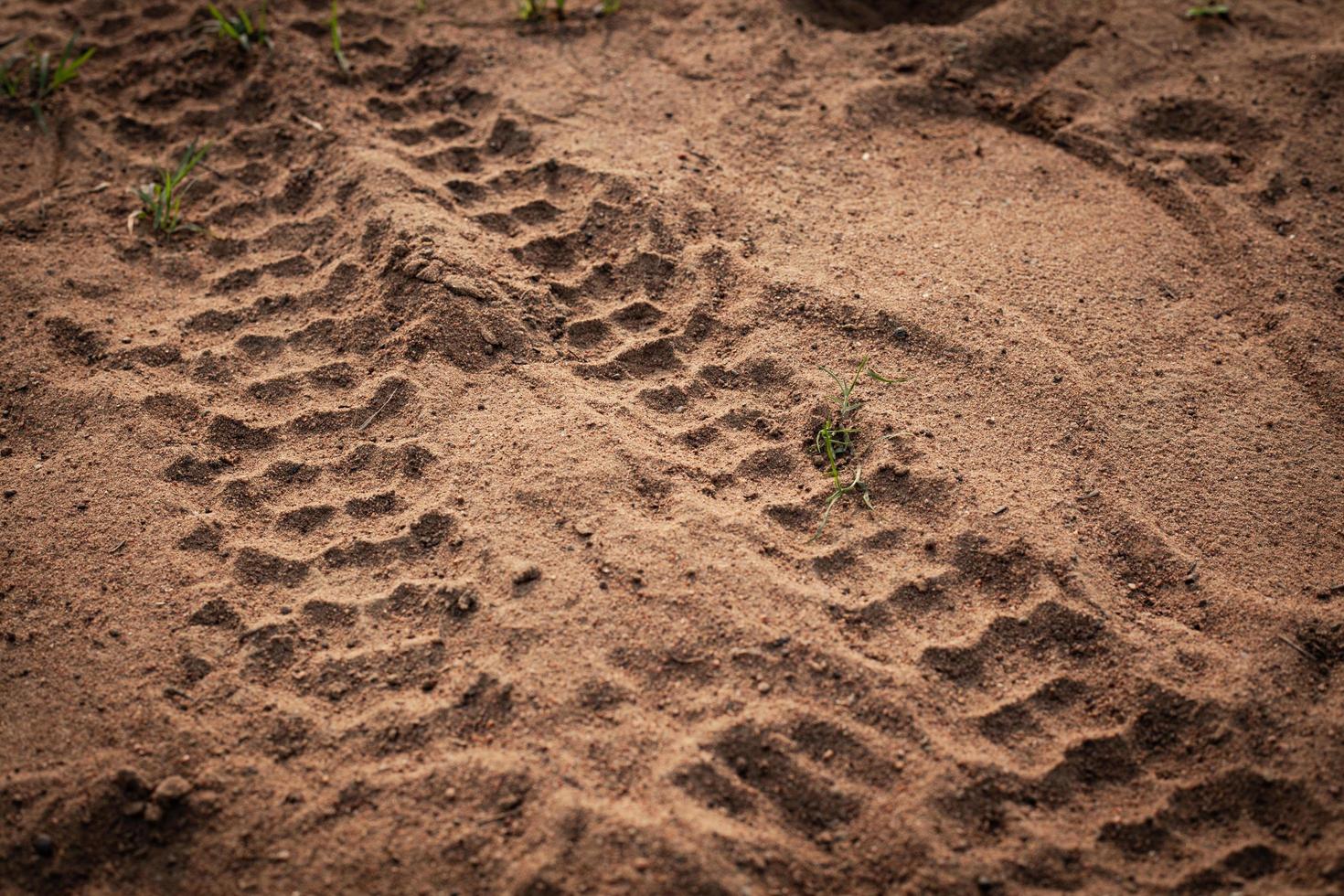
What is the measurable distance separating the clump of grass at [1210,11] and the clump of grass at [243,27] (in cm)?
335

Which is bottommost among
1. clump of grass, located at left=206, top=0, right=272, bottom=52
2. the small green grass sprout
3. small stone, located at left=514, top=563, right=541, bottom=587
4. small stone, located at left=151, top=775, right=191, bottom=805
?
small stone, located at left=151, top=775, right=191, bottom=805

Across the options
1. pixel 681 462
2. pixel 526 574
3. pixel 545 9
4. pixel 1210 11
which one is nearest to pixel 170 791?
pixel 526 574

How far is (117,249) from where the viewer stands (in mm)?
3080

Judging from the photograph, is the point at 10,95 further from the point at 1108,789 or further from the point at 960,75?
the point at 1108,789

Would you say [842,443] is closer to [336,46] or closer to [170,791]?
[170,791]

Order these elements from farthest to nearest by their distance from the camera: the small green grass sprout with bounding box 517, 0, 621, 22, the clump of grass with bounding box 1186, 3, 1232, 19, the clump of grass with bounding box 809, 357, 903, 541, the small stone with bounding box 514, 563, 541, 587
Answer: the small green grass sprout with bounding box 517, 0, 621, 22
the clump of grass with bounding box 1186, 3, 1232, 19
the clump of grass with bounding box 809, 357, 903, 541
the small stone with bounding box 514, 563, 541, 587

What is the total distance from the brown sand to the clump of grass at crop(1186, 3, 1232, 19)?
0.18 feet

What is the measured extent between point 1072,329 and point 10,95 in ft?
11.8

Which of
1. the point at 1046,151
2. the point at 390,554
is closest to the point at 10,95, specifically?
the point at 390,554

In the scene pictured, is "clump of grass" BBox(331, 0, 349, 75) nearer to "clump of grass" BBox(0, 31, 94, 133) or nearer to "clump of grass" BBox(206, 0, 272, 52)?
"clump of grass" BBox(206, 0, 272, 52)

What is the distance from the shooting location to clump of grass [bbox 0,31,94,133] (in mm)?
3465

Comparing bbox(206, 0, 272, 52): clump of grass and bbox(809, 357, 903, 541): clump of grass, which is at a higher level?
bbox(206, 0, 272, 52): clump of grass

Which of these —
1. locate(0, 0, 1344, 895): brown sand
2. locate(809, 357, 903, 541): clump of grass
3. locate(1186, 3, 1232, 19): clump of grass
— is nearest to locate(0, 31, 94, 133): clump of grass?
locate(0, 0, 1344, 895): brown sand

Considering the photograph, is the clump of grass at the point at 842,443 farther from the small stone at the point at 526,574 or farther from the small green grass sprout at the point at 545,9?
the small green grass sprout at the point at 545,9
